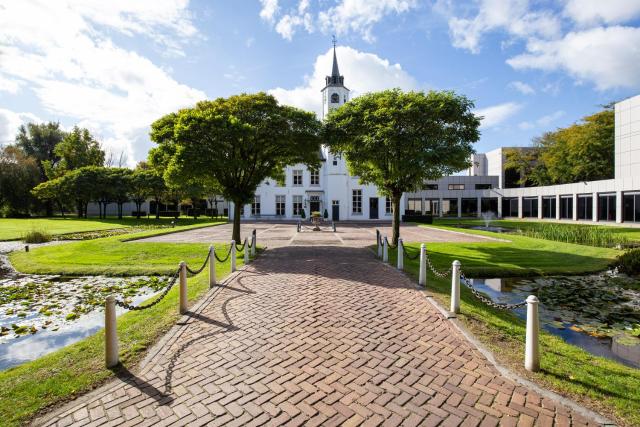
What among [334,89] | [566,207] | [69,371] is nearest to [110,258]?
[69,371]

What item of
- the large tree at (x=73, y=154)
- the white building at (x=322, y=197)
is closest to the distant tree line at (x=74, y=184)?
the large tree at (x=73, y=154)

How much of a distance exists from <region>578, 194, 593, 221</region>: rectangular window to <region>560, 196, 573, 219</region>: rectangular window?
4.92 feet

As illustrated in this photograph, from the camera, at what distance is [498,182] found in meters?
54.5

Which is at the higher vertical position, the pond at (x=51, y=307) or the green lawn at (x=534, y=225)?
the green lawn at (x=534, y=225)

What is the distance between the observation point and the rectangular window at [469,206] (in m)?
50.4

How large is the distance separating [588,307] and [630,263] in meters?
5.26

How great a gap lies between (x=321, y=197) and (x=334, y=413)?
36.1 meters

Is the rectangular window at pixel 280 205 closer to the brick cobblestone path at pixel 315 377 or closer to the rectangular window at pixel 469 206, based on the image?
the rectangular window at pixel 469 206

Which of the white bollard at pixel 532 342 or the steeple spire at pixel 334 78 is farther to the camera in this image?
the steeple spire at pixel 334 78

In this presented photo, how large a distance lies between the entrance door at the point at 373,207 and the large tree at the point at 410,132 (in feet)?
79.5

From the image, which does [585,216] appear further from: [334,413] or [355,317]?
[334,413]

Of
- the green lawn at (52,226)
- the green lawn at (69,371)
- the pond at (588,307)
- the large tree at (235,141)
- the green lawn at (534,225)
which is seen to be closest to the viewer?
the green lawn at (69,371)

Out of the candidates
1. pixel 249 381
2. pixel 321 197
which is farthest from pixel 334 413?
pixel 321 197

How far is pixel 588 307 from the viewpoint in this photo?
721cm
